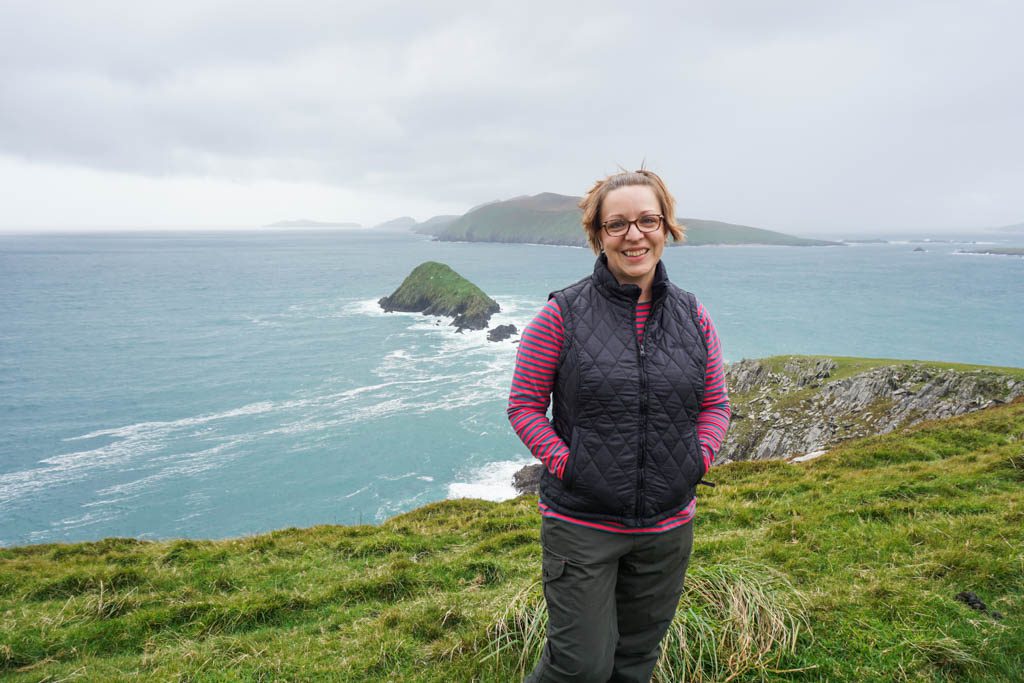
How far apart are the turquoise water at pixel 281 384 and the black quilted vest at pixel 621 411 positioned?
2713cm

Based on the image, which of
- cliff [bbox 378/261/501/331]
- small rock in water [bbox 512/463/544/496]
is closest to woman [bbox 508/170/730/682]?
small rock in water [bbox 512/463/544/496]

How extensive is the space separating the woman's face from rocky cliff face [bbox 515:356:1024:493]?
23015mm

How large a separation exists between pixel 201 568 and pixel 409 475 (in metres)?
27.8

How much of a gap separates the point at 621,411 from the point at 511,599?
321 centimetres

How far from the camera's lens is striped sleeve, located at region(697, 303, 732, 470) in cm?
280

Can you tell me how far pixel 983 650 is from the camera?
3.50 metres

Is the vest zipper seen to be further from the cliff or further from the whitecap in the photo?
the cliff

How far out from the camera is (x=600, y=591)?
255 cm

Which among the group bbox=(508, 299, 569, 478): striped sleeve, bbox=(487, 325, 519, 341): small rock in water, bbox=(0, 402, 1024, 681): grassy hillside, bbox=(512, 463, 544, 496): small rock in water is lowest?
bbox=(512, 463, 544, 496): small rock in water

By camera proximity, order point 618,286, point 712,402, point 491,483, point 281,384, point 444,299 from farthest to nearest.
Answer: point 444,299
point 281,384
point 491,483
point 712,402
point 618,286

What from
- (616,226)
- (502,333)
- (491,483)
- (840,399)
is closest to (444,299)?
(502,333)

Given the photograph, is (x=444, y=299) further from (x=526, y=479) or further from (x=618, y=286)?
(x=618, y=286)

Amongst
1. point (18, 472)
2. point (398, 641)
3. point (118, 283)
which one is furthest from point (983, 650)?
point (118, 283)

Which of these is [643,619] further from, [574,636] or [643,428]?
[643,428]
